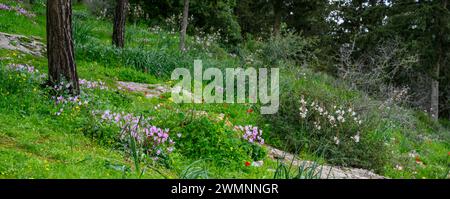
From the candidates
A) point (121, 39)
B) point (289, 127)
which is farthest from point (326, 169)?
point (121, 39)

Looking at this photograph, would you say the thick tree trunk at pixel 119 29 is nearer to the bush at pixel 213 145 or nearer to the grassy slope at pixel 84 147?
the grassy slope at pixel 84 147

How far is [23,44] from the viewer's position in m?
10.5

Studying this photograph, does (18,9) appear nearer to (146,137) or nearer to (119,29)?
(119,29)

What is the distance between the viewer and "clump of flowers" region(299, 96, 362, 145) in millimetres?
7691

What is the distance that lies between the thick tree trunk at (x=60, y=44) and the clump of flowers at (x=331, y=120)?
375 cm

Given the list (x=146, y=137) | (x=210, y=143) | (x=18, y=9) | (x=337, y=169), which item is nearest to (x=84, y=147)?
(x=146, y=137)

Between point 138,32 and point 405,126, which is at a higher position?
point 138,32

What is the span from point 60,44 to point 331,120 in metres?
4.53

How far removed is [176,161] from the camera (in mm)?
5570

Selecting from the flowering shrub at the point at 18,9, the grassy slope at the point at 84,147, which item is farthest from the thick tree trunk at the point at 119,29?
the flowering shrub at the point at 18,9

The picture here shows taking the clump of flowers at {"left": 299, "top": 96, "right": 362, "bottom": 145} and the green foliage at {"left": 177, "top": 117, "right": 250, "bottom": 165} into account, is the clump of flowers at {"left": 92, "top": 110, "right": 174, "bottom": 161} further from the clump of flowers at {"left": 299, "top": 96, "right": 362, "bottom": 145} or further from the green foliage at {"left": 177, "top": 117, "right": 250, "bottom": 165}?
the clump of flowers at {"left": 299, "top": 96, "right": 362, "bottom": 145}

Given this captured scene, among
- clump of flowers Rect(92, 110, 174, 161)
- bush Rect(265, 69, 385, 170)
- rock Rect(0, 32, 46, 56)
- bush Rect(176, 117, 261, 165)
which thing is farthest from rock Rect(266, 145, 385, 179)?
rock Rect(0, 32, 46, 56)
